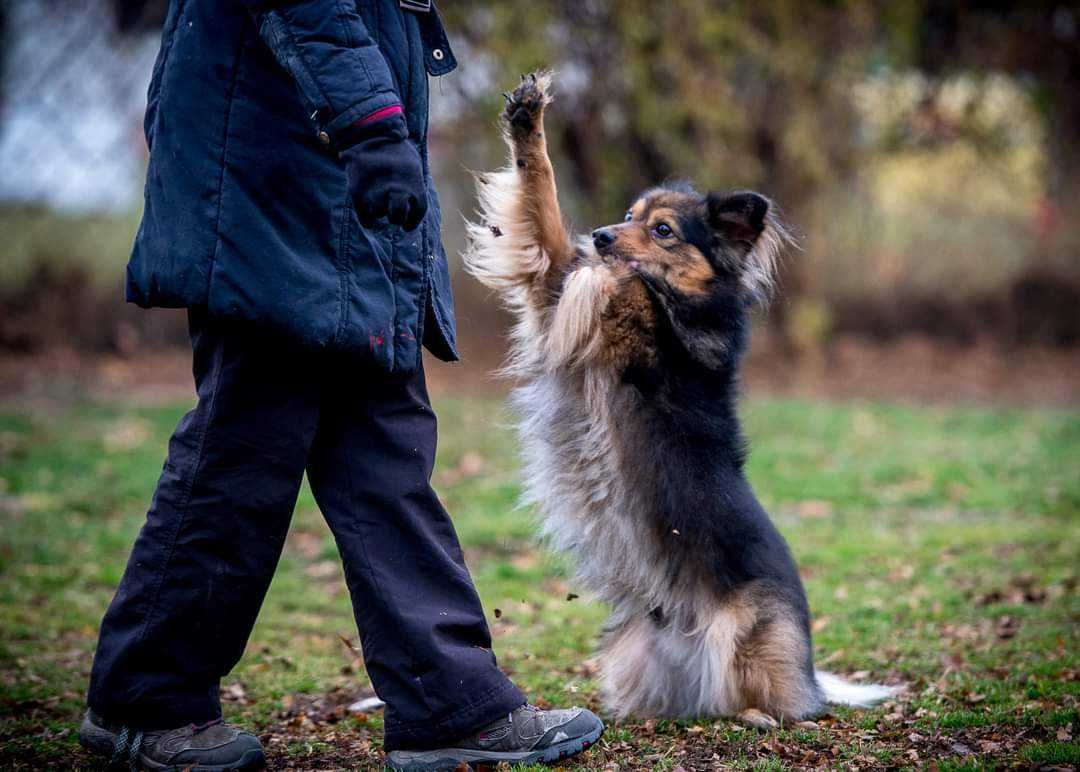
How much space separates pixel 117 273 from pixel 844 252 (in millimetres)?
9689

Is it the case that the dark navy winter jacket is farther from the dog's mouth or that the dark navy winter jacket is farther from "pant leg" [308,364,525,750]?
the dog's mouth

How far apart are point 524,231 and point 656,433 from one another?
1000 mm

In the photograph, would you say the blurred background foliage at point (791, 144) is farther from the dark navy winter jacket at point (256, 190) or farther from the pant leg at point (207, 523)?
the pant leg at point (207, 523)

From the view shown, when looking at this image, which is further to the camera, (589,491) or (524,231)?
(524,231)

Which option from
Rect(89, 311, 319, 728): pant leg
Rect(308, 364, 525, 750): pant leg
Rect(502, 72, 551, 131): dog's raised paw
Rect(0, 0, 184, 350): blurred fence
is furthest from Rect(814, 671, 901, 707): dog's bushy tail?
Rect(0, 0, 184, 350): blurred fence

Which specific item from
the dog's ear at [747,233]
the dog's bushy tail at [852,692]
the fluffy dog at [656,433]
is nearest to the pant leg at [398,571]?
the fluffy dog at [656,433]

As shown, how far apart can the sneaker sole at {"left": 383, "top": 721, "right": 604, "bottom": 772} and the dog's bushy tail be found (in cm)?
128

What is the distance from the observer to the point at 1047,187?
15.0 meters

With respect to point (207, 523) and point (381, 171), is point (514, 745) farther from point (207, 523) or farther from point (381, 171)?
point (381, 171)

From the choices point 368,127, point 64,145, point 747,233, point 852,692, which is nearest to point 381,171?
point 368,127

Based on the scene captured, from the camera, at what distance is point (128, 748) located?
303 centimetres


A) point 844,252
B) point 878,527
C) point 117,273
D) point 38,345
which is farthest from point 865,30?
point 38,345

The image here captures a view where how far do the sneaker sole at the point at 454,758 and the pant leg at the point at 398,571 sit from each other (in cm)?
3

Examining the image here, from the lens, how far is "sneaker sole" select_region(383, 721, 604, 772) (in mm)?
3053
